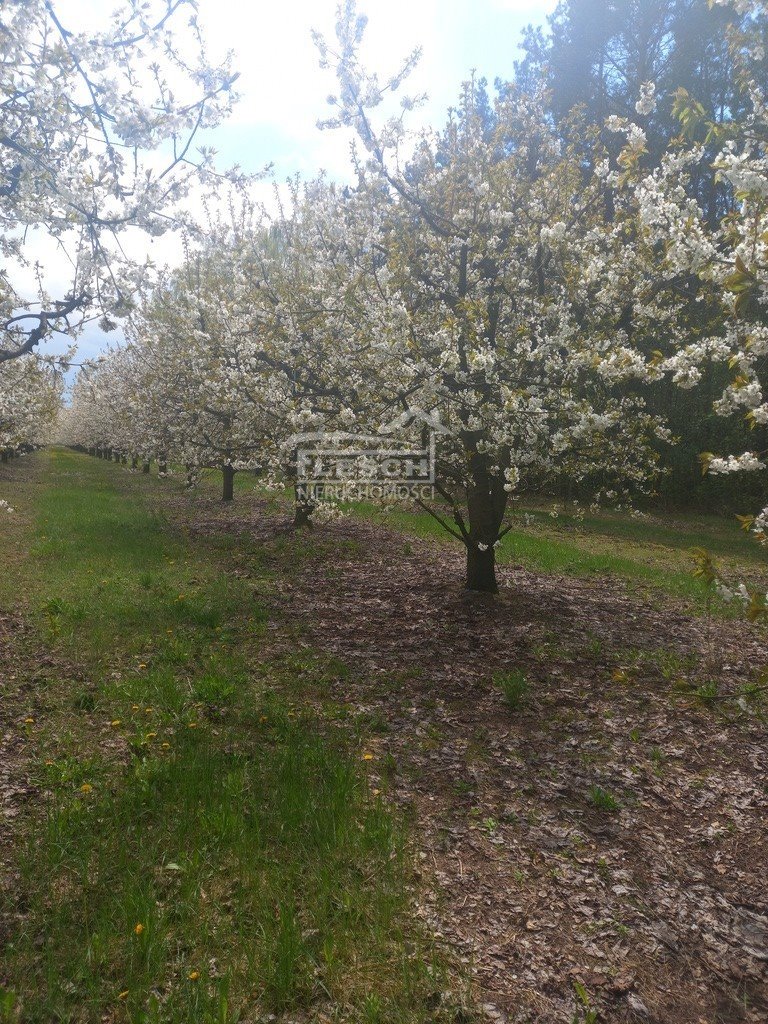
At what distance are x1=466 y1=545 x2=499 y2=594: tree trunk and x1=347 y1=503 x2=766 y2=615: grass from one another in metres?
1.24

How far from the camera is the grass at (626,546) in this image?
13.3m

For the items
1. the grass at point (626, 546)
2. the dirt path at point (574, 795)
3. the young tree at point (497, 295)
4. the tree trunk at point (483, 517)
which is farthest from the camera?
the grass at point (626, 546)

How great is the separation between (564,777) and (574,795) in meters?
0.26

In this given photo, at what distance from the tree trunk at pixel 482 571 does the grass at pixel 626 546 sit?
1.24 m

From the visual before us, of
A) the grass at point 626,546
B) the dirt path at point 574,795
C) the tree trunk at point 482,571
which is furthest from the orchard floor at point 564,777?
the grass at point 626,546

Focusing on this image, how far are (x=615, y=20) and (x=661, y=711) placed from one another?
29.3 metres

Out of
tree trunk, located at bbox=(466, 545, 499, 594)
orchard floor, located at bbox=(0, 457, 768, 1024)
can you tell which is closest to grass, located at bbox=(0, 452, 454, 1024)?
orchard floor, located at bbox=(0, 457, 768, 1024)

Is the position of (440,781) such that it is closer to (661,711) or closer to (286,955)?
(286,955)

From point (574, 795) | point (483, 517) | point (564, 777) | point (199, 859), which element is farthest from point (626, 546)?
point (199, 859)

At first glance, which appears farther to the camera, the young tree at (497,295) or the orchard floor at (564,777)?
the young tree at (497,295)

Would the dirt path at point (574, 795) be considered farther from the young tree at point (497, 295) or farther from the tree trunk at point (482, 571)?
the young tree at point (497, 295)

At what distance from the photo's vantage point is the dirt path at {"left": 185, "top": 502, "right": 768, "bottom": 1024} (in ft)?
11.3

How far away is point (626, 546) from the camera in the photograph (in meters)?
17.8

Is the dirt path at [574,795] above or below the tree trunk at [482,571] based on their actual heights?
below
